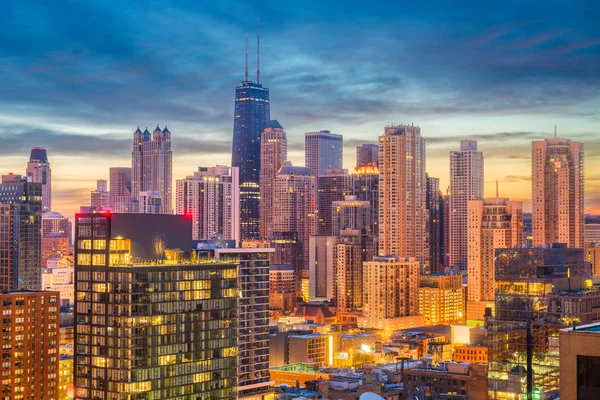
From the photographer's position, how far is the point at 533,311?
3265 inches

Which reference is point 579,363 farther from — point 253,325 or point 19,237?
point 19,237

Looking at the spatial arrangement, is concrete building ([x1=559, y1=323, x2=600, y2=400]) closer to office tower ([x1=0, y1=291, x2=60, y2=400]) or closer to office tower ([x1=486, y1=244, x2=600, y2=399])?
office tower ([x1=486, y1=244, x2=600, y2=399])

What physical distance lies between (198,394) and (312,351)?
283 ft

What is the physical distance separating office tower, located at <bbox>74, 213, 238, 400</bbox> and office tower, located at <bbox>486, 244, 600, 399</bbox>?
77.4 ft

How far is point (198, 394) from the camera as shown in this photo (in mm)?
78438

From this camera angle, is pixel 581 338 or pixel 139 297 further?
pixel 139 297

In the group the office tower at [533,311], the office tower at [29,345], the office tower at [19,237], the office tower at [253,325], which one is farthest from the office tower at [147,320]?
the office tower at [19,237]

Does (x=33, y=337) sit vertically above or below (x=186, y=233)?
below

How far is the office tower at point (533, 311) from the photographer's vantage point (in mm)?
75438

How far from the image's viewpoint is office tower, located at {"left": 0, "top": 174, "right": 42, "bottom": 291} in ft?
550

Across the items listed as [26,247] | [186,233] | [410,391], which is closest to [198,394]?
[186,233]

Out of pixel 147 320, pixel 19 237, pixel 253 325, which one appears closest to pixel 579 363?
pixel 147 320

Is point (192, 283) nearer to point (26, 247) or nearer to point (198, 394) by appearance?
point (198, 394)

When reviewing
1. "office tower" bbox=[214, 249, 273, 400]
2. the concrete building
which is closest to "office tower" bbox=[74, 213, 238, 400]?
"office tower" bbox=[214, 249, 273, 400]
